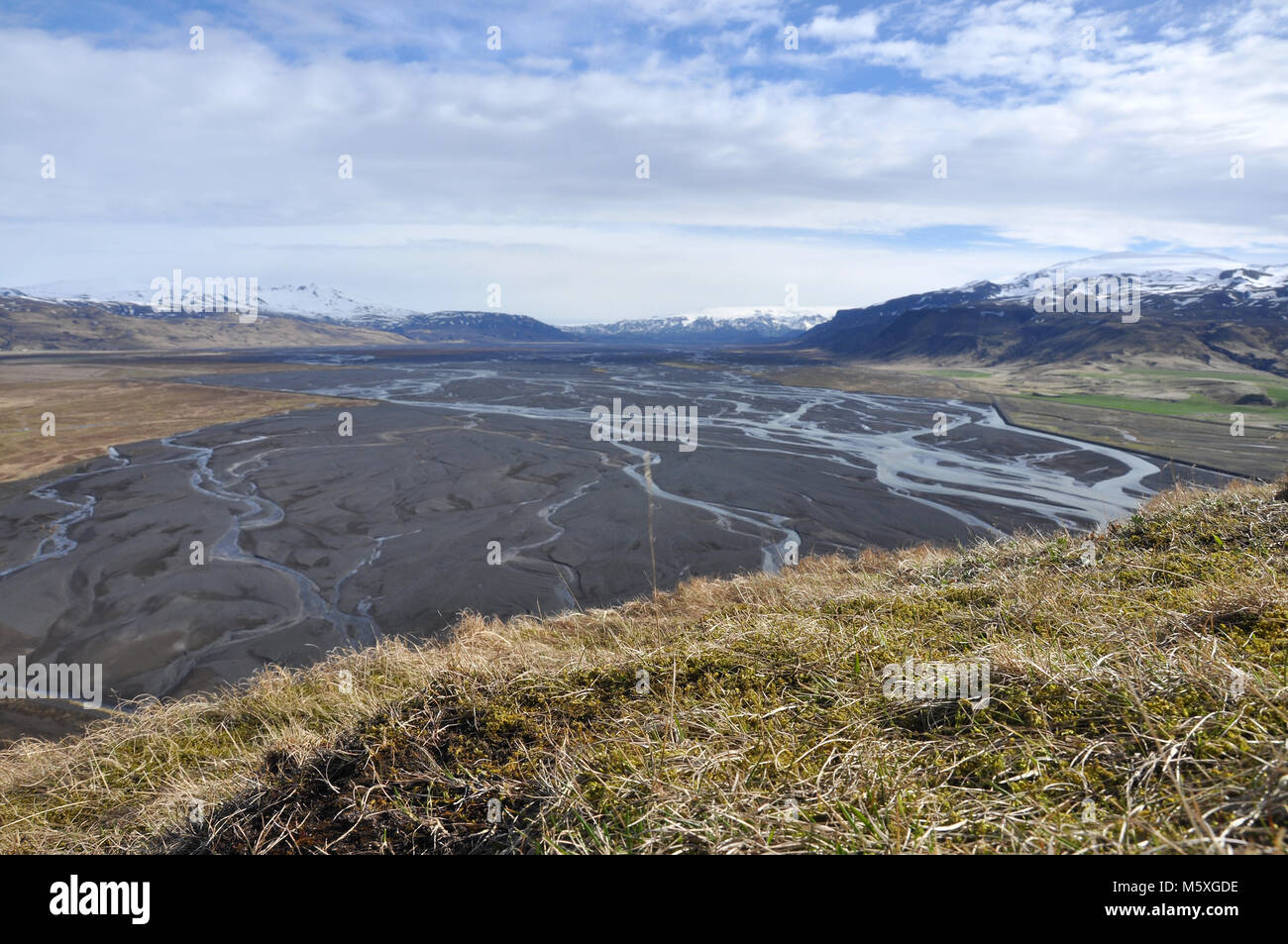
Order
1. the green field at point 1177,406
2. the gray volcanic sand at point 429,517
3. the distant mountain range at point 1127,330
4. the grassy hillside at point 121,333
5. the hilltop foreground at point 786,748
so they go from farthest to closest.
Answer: the grassy hillside at point 121,333
the distant mountain range at point 1127,330
the green field at point 1177,406
the gray volcanic sand at point 429,517
the hilltop foreground at point 786,748

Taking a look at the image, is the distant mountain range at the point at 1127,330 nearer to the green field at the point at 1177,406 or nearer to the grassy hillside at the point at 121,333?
the green field at the point at 1177,406

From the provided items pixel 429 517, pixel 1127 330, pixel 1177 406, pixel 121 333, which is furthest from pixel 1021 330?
pixel 121 333

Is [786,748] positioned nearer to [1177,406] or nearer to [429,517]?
[429,517]

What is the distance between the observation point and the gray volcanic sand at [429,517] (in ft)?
53.6

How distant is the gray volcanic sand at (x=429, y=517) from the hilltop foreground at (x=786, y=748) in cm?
1151

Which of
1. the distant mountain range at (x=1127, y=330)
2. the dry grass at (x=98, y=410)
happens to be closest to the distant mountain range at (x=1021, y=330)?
the distant mountain range at (x=1127, y=330)

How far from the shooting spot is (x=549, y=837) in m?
2.07

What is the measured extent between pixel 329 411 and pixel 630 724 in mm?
51788

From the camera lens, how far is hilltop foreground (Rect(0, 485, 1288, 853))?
6.37ft

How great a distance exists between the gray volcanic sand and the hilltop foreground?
1151cm

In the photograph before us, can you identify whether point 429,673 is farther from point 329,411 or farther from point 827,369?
point 827,369

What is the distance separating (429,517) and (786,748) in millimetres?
23852

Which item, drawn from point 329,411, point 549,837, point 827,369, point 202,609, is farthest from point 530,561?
point 827,369

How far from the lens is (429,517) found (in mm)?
24641
